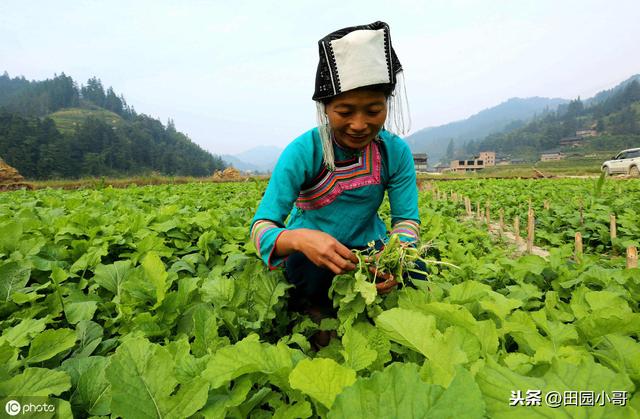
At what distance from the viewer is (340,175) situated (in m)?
1.91

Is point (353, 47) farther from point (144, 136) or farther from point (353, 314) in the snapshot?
point (144, 136)

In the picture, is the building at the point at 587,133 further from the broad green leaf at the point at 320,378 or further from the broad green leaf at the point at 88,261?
the broad green leaf at the point at 320,378

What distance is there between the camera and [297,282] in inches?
76.9

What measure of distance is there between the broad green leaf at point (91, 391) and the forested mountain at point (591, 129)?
9751cm

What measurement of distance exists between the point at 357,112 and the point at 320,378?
1.19 meters

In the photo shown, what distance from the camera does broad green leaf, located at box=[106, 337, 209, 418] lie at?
727 millimetres

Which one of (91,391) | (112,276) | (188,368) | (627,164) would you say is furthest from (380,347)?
(627,164)

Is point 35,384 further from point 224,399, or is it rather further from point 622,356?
point 622,356

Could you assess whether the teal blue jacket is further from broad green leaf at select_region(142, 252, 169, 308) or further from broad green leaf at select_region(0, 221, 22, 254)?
broad green leaf at select_region(0, 221, 22, 254)

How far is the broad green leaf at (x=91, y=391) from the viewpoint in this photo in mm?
919

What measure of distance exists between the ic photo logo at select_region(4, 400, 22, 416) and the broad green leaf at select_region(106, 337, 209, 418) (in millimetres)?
263

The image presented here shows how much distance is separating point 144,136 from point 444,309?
9079cm

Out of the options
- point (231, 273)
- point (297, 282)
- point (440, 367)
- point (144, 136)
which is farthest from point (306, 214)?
point (144, 136)


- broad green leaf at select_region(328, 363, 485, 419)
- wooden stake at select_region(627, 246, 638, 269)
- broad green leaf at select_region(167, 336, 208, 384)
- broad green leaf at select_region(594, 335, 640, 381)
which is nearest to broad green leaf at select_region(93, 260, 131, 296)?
broad green leaf at select_region(167, 336, 208, 384)
